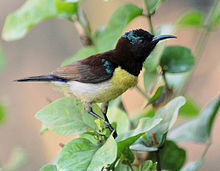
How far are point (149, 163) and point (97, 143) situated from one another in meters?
0.20

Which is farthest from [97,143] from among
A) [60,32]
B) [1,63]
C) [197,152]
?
[60,32]

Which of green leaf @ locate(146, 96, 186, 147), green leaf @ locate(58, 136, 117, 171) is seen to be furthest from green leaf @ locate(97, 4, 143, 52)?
green leaf @ locate(58, 136, 117, 171)

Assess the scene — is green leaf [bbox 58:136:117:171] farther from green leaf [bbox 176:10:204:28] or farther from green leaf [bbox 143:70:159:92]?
green leaf [bbox 176:10:204:28]

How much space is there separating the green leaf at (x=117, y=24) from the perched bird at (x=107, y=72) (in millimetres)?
39

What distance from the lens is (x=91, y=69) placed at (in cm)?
156

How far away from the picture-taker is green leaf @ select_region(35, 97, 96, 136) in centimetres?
123

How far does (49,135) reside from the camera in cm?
438

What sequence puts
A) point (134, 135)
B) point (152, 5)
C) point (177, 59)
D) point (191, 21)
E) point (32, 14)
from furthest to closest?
point (191, 21) < point (32, 14) < point (177, 59) < point (152, 5) < point (134, 135)

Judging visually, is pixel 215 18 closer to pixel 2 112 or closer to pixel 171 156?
pixel 171 156

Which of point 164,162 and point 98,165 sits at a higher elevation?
point 98,165

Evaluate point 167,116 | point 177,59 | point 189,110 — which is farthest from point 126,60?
point 189,110

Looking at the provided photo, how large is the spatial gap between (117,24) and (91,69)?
0.71 feet

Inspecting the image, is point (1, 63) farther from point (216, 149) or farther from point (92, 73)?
point (216, 149)

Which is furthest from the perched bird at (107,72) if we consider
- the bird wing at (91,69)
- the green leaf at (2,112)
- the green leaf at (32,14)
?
the green leaf at (2,112)
